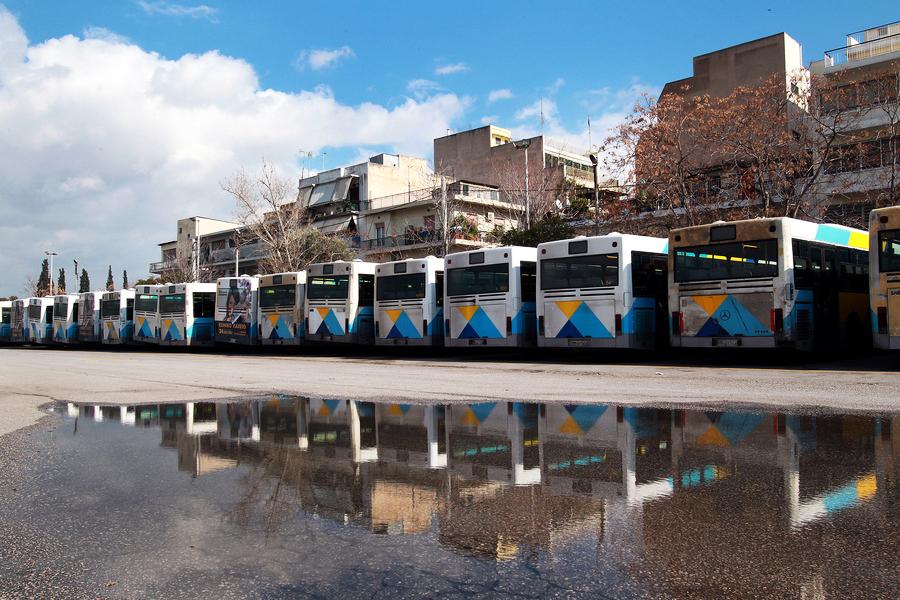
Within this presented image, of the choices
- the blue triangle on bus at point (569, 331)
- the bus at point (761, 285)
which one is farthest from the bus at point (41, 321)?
the bus at point (761, 285)

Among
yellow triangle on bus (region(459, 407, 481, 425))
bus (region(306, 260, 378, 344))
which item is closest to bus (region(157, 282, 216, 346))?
bus (region(306, 260, 378, 344))

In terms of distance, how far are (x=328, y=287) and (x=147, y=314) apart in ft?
46.4

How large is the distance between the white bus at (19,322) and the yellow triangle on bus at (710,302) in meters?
44.9

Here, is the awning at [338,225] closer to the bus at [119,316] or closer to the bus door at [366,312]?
the bus at [119,316]

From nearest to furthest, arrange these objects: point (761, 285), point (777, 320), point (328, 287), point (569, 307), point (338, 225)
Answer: point (777, 320), point (761, 285), point (569, 307), point (328, 287), point (338, 225)

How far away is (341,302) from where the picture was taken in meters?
25.0

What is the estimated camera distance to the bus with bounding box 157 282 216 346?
3244 cm

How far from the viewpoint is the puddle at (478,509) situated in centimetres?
330

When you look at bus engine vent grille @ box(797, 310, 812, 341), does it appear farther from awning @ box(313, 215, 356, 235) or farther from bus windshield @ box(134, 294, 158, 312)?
awning @ box(313, 215, 356, 235)

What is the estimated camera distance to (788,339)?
14.8 m

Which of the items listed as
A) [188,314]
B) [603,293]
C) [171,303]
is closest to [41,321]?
[171,303]

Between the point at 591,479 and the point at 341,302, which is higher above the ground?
the point at 341,302

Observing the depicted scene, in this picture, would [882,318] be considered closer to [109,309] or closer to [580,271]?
[580,271]

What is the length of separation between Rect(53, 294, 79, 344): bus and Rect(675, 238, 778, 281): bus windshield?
124ft
